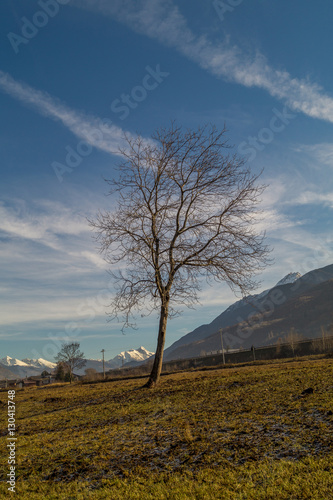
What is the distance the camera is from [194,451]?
603 centimetres

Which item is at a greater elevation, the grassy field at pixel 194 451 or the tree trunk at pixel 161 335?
the tree trunk at pixel 161 335

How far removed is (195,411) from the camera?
31.0 feet

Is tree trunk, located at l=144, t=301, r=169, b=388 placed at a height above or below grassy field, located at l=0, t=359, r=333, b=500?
above

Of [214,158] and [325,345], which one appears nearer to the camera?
[214,158]

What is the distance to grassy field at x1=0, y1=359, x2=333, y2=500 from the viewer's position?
460 centimetres

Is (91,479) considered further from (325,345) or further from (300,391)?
(325,345)

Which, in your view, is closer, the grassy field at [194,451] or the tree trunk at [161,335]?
the grassy field at [194,451]

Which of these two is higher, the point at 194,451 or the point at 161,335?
the point at 161,335

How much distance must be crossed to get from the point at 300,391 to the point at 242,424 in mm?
3250

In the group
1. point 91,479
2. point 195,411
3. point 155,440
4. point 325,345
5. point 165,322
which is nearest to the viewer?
point 91,479

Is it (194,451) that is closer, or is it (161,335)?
(194,451)

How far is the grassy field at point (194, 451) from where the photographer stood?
4602 millimetres

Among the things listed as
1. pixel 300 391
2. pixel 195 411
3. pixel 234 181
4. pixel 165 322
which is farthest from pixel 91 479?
pixel 234 181

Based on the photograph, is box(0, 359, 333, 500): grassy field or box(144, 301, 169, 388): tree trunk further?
box(144, 301, 169, 388): tree trunk
